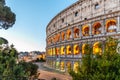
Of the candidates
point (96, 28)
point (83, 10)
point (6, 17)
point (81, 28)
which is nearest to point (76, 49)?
point (81, 28)

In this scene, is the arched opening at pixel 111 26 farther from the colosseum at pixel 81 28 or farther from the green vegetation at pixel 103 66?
the green vegetation at pixel 103 66

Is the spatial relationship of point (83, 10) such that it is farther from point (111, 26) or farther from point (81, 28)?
point (111, 26)

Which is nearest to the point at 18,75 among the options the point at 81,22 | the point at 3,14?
the point at 3,14

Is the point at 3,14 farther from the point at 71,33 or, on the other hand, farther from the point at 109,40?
the point at 71,33

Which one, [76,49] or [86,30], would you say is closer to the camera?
[86,30]

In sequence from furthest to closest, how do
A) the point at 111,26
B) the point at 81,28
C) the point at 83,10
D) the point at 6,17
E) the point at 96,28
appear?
the point at 83,10 → the point at 81,28 → the point at 96,28 → the point at 111,26 → the point at 6,17

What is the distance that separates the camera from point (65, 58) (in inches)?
1900

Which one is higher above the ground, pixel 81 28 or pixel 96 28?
pixel 81 28

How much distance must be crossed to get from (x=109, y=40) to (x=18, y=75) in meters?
5.99

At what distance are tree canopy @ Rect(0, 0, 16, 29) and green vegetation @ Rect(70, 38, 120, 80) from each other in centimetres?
819

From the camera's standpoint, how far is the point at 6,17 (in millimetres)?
20344

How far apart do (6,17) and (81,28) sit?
2291cm

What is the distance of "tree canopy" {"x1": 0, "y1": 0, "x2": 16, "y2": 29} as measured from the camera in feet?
63.7

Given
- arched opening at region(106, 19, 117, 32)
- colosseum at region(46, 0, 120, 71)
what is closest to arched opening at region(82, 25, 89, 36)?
colosseum at region(46, 0, 120, 71)
